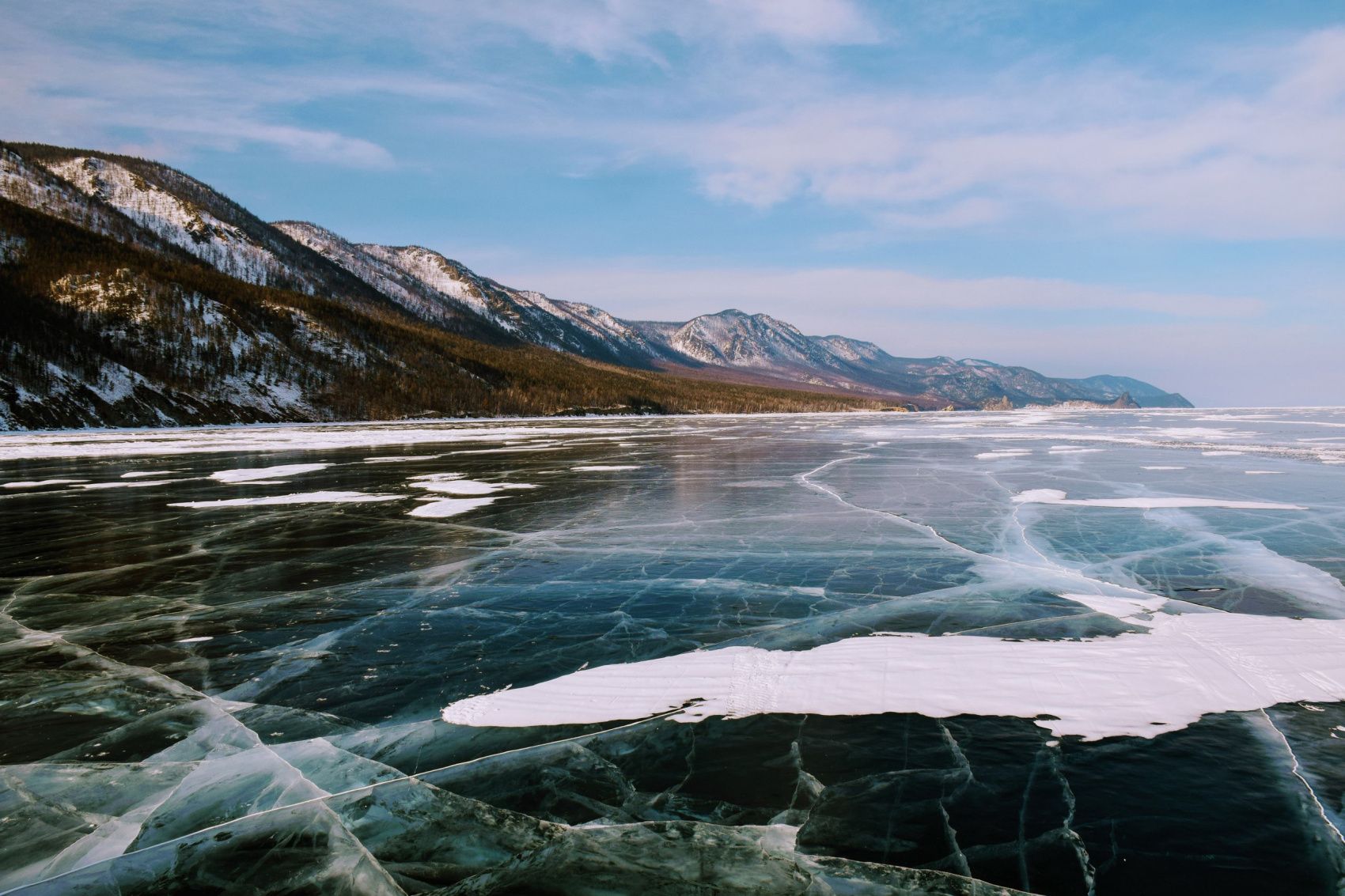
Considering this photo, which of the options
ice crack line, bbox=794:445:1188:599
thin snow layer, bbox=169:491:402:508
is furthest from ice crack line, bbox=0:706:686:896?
thin snow layer, bbox=169:491:402:508

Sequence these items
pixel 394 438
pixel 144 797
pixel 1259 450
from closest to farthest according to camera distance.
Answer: pixel 144 797 < pixel 1259 450 < pixel 394 438

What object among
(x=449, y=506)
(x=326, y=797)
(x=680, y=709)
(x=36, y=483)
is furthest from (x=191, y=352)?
(x=680, y=709)

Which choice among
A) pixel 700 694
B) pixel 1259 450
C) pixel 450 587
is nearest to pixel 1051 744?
pixel 700 694

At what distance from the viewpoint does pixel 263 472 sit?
22219 mm

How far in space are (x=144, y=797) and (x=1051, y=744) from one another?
500 cm

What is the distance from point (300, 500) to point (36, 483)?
10.5 meters

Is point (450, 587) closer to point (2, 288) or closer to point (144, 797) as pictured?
point (144, 797)

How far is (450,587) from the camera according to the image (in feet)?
25.7

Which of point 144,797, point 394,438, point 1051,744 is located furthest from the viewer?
point 394,438

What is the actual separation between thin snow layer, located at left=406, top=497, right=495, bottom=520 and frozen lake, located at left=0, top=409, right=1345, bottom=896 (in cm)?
186

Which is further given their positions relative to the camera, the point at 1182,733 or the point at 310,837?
the point at 1182,733

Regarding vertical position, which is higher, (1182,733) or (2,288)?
(2,288)

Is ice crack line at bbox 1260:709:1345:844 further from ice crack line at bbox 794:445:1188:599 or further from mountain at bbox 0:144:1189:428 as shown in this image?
mountain at bbox 0:144:1189:428

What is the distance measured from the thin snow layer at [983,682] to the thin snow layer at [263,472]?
18893 millimetres
